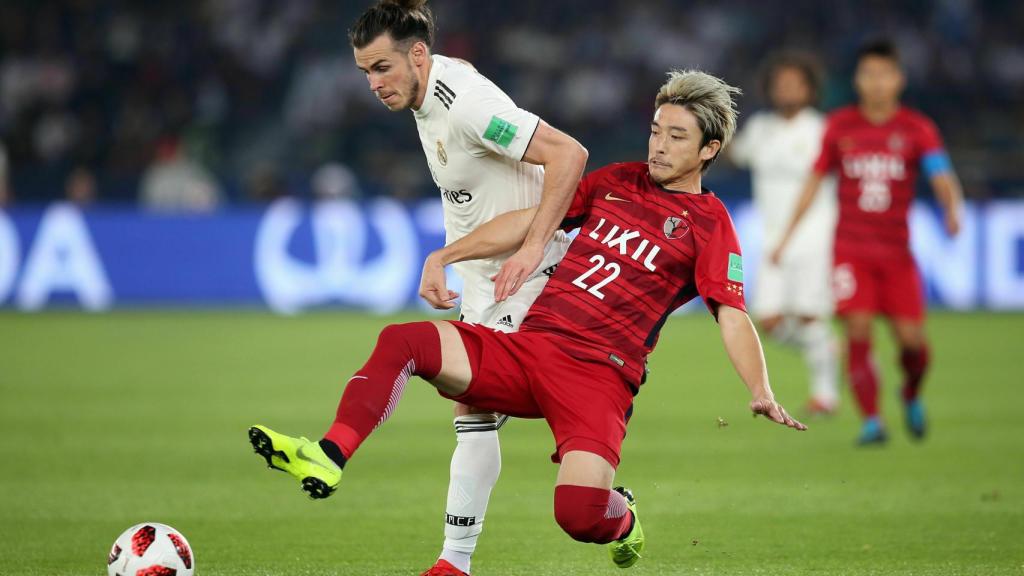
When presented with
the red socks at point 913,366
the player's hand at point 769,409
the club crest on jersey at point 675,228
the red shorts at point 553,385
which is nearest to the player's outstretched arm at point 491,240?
the red shorts at point 553,385

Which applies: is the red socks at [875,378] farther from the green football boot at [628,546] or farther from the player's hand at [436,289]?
the player's hand at [436,289]

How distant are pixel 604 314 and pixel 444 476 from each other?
2.96 m

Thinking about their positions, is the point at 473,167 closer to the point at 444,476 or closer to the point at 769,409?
the point at 769,409

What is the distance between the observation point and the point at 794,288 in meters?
11.0

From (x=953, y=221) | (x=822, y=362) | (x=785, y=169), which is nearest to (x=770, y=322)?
(x=822, y=362)

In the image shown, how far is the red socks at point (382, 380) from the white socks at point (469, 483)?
2.19ft

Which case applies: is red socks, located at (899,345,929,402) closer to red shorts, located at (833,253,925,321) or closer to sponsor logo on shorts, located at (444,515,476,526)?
red shorts, located at (833,253,925,321)

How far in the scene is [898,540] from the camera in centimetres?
602

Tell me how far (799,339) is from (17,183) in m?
12.3

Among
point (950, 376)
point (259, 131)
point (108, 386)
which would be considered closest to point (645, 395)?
point (950, 376)

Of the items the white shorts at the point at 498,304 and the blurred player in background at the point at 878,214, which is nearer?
the white shorts at the point at 498,304

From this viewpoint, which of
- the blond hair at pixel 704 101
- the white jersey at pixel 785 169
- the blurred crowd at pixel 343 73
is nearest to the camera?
the blond hair at pixel 704 101

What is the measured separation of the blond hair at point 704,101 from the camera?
5.09 metres

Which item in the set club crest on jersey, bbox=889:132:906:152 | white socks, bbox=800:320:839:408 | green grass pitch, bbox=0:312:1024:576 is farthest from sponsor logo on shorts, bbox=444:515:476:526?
white socks, bbox=800:320:839:408
